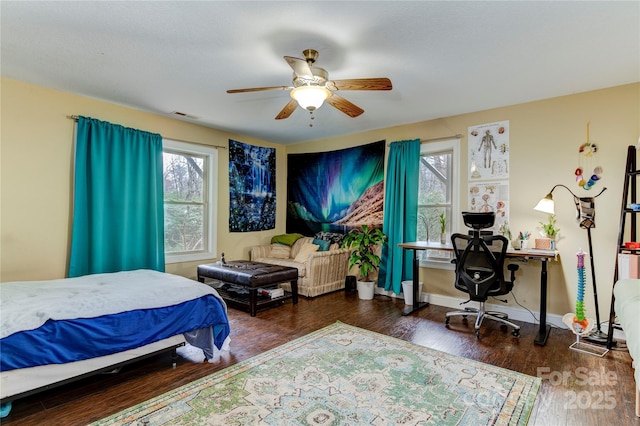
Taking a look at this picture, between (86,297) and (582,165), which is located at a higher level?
(582,165)

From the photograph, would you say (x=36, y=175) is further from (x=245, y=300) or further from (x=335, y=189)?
(x=335, y=189)

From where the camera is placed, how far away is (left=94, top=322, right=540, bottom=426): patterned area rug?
6.35 ft

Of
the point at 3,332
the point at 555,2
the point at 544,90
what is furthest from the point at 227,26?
the point at 544,90

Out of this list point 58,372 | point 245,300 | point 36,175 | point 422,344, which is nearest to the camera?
point 58,372

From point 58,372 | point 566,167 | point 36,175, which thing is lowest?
point 58,372

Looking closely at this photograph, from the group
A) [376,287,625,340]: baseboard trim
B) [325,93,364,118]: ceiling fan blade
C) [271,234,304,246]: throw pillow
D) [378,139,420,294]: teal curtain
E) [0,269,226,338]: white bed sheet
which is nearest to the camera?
[0,269,226,338]: white bed sheet

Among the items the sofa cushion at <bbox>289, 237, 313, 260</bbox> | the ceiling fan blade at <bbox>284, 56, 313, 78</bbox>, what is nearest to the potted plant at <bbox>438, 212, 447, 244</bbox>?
the sofa cushion at <bbox>289, 237, 313, 260</bbox>

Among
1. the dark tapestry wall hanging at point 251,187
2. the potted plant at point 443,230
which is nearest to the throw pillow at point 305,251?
the dark tapestry wall hanging at point 251,187

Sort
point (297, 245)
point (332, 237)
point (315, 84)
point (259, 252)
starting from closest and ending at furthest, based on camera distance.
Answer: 1. point (315, 84)
2. point (332, 237)
3. point (259, 252)
4. point (297, 245)

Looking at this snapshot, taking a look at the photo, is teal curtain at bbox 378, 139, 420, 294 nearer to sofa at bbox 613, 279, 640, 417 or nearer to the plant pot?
the plant pot

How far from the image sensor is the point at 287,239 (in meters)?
5.70

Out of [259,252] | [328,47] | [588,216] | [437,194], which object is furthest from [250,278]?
[588,216]

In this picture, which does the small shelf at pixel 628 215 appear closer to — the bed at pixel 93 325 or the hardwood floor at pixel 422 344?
the hardwood floor at pixel 422 344

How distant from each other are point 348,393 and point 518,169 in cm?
315
